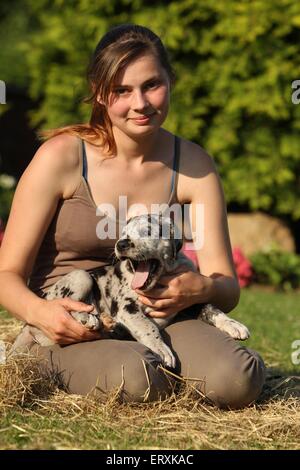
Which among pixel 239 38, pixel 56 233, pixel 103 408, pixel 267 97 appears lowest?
pixel 103 408

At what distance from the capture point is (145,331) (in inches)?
155

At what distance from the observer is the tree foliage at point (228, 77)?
9.47 meters

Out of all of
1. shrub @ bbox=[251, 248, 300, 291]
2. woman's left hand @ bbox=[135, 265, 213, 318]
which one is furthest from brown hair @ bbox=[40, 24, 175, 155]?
shrub @ bbox=[251, 248, 300, 291]

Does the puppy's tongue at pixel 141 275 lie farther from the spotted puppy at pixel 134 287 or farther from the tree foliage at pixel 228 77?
the tree foliage at pixel 228 77

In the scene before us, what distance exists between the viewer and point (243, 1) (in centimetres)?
948

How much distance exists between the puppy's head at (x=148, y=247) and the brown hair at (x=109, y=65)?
2.04 feet

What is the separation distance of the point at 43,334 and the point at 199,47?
6.39 m

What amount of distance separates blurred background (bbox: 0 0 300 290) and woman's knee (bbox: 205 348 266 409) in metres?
5.36

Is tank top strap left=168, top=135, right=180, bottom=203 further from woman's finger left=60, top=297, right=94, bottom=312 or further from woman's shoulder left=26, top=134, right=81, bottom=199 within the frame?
woman's finger left=60, top=297, right=94, bottom=312

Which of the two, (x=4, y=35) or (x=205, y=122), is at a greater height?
(x=4, y=35)

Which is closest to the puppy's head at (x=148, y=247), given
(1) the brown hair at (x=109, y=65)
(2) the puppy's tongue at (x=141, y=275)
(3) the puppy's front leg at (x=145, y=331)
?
(2) the puppy's tongue at (x=141, y=275)

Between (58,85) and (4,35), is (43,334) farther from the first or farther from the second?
(4,35)

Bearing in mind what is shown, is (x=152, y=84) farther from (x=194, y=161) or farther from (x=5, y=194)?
(x=5, y=194)
